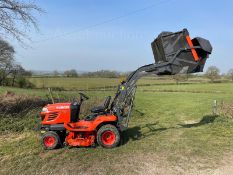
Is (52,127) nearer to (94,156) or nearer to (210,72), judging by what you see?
(94,156)

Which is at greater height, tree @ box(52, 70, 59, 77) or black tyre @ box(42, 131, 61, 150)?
tree @ box(52, 70, 59, 77)

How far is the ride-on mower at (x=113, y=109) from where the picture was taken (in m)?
7.24

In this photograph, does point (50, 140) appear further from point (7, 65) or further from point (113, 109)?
point (7, 65)

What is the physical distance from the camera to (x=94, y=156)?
657 cm

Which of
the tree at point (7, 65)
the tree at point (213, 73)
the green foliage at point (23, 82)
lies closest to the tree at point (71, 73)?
the green foliage at point (23, 82)

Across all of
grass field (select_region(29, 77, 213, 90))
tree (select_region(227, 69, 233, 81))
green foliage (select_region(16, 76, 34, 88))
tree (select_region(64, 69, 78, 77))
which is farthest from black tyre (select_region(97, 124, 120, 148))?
tree (select_region(227, 69, 233, 81))

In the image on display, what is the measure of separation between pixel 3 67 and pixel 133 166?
43237 millimetres

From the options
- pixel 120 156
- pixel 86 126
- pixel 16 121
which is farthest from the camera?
pixel 16 121

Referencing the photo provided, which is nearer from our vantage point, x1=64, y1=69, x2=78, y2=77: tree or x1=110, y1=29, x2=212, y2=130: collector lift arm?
x1=110, y1=29, x2=212, y2=130: collector lift arm

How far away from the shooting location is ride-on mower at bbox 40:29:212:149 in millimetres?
7242

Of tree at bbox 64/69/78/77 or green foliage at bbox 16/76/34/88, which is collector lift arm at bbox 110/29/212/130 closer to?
green foliage at bbox 16/76/34/88

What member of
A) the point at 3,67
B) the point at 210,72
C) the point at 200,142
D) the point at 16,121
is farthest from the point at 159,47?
the point at 210,72

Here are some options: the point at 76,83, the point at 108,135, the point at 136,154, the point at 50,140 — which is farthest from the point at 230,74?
the point at 50,140

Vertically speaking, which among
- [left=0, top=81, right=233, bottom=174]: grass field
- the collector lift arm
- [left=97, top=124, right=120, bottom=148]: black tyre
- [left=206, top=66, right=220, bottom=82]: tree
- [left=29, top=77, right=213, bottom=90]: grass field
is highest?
[left=206, top=66, right=220, bottom=82]: tree
